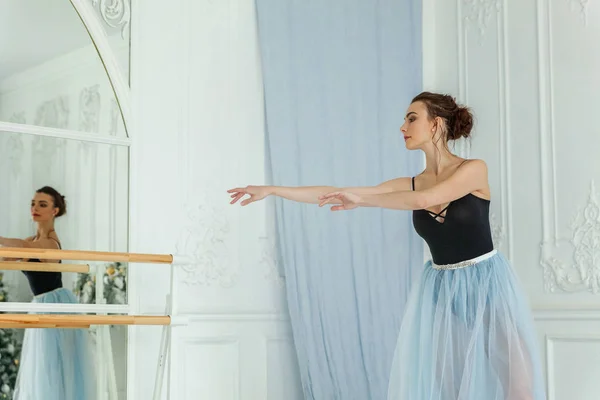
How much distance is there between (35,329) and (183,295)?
628 mm

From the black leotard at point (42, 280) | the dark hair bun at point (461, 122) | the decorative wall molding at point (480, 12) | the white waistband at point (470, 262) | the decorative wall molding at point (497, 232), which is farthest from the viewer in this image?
the decorative wall molding at point (480, 12)

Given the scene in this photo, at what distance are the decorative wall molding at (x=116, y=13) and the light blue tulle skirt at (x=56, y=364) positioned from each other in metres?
1.02

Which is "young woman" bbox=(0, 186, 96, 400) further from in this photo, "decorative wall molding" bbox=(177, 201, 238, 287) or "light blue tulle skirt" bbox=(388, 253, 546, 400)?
"light blue tulle skirt" bbox=(388, 253, 546, 400)

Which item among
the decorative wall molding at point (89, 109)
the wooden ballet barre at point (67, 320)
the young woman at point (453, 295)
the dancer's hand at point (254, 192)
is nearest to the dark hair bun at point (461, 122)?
the young woman at point (453, 295)

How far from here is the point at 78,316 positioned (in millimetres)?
3031

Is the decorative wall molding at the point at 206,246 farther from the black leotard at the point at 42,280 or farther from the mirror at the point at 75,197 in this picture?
the black leotard at the point at 42,280

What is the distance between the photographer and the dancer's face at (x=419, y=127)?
10.7 feet

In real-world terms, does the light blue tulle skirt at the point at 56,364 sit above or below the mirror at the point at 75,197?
below

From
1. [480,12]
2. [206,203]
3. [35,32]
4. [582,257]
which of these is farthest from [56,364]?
[480,12]

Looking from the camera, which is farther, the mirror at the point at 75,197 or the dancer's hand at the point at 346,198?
the mirror at the point at 75,197

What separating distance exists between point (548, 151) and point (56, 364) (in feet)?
6.86

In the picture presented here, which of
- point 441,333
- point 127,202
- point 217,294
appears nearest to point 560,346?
point 441,333

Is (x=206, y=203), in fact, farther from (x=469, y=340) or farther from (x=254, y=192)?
(x=469, y=340)

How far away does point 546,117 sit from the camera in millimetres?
3803
